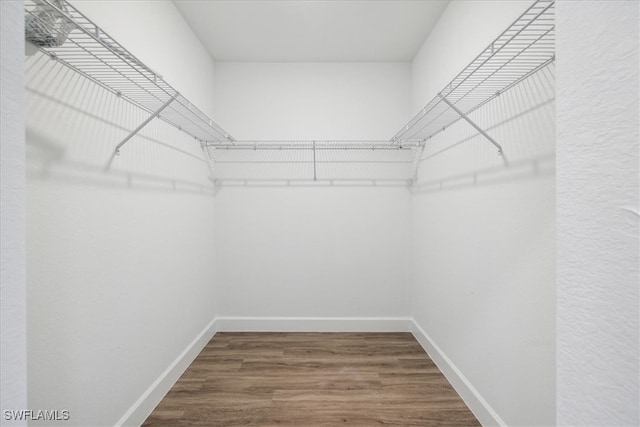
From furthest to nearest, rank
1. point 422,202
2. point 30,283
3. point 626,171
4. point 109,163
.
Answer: point 422,202 < point 109,163 < point 30,283 < point 626,171

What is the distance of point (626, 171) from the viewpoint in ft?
1.41

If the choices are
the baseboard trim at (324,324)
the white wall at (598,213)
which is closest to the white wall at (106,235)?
the baseboard trim at (324,324)

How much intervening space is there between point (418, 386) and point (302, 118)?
2216 mm

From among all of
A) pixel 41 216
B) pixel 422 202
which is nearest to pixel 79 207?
pixel 41 216

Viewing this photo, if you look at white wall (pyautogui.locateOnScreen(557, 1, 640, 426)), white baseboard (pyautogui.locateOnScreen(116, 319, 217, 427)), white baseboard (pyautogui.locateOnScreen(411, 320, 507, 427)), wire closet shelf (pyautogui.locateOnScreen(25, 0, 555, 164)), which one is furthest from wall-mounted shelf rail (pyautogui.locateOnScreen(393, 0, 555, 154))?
white baseboard (pyautogui.locateOnScreen(116, 319, 217, 427))

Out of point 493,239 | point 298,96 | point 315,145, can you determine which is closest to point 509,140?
point 493,239

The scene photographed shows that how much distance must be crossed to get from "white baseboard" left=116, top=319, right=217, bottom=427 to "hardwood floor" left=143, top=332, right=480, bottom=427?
1.6 inches

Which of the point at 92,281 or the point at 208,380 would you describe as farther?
the point at 208,380

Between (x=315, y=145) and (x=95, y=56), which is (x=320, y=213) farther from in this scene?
(x=95, y=56)

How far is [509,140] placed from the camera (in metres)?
1.37

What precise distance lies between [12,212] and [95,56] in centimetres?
76

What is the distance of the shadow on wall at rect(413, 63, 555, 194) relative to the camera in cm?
114

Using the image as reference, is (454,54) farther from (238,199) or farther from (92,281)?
(92,281)

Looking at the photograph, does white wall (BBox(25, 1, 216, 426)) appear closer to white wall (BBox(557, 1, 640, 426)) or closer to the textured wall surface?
the textured wall surface
